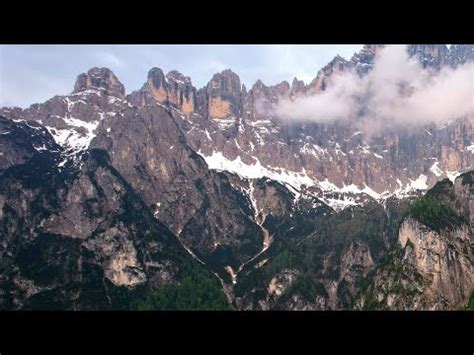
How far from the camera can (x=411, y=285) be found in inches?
7402
